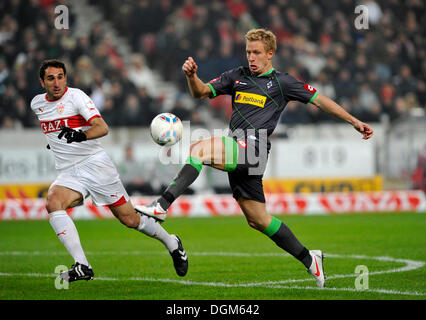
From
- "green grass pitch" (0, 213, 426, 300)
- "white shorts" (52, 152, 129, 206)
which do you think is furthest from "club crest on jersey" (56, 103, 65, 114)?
"green grass pitch" (0, 213, 426, 300)

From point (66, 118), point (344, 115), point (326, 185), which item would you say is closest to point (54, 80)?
point (66, 118)

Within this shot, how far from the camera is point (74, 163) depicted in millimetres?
7223

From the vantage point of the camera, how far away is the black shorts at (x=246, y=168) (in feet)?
21.1

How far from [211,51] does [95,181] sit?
47.2 feet

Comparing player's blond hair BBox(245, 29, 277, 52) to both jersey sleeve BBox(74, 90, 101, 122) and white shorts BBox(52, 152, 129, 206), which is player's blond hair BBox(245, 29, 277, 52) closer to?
jersey sleeve BBox(74, 90, 101, 122)

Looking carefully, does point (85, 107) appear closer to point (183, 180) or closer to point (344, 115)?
point (183, 180)

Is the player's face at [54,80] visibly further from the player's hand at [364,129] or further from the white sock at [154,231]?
the player's hand at [364,129]

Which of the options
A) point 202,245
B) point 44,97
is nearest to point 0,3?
point 202,245

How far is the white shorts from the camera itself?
7.14 meters

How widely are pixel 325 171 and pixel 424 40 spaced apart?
8587 millimetres

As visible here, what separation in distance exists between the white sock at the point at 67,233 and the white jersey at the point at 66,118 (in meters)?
0.61

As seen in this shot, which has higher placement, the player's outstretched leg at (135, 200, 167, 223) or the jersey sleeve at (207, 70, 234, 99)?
the jersey sleeve at (207, 70, 234, 99)

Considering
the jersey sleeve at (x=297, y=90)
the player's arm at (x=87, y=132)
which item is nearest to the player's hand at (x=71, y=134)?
the player's arm at (x=87, y=132)

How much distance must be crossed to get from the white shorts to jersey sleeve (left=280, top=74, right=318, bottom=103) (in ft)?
6.79
